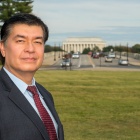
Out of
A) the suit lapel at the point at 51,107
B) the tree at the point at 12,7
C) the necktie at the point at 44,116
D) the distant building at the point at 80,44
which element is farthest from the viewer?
the distant building at the point at 80,44

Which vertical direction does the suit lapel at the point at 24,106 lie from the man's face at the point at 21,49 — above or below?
below

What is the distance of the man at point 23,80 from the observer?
235 centimetres

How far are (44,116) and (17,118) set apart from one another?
0.25 m

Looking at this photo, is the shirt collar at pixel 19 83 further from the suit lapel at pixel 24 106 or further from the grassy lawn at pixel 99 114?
the grassy lawn at pixel 99 114

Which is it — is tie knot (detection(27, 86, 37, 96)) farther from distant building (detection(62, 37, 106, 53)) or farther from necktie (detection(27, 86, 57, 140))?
distant building (detection(62, 37, 106, 53))

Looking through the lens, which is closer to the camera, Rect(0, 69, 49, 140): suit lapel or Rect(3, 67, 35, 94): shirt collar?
Rect(0, 69, 49, 140): suit lapel

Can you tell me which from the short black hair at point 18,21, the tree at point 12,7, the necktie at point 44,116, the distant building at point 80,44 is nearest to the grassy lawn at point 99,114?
the necktie at point 44,116

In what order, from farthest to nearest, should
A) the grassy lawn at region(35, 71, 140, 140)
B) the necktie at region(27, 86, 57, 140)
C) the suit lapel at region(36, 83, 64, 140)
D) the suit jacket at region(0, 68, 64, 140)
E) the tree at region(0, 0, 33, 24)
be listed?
1. the tree at region(0, 0, 33, 24)
2. the grassy lawn at region(35, 71, 140, 140)
3. the suit lapel at region(36, 83, 64, 140)
4. the necktie at region(27, 86, 57, 140)
5. the suit jacket at region(0, 68, 64, 140)

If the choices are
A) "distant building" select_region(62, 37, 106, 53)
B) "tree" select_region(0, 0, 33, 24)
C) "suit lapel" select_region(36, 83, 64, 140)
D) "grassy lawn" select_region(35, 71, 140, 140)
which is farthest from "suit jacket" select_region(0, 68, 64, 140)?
"distant building" select_region(62, 37, 106, 53)

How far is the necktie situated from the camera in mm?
2529

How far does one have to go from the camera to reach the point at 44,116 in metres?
2.54

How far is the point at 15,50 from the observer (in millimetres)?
2535

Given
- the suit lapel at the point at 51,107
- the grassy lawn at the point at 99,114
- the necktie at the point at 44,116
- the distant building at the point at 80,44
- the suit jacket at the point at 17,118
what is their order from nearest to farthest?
1. the suit jacket at the point at 17,118
2. the necktie at the point at 44,116
3. the suit lapel at the point at 51,107
4. the grassy lawn at the point at 99,114
5. the distant building at the point at 80,44

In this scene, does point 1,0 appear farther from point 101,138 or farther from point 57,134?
point 57,134
